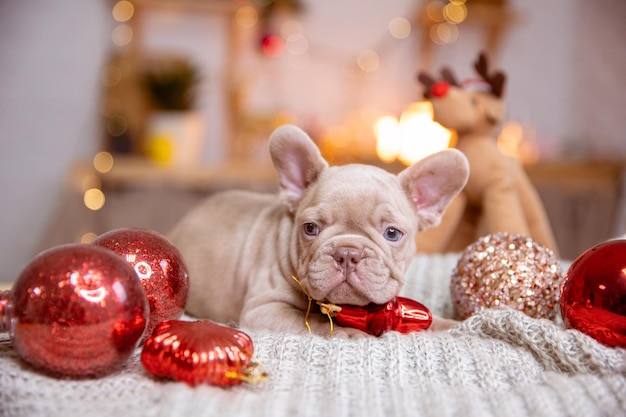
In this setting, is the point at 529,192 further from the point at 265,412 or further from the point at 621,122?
the point at 621,122

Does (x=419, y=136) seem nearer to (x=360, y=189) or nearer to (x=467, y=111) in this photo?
(x=467, y=111)

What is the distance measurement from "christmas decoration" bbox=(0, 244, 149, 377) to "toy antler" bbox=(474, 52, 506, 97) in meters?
1.23

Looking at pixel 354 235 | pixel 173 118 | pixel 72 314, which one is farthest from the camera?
pixel 173 118

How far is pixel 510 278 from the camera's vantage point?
126 centimetres

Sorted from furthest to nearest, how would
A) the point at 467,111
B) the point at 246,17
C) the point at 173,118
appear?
the point at 246,17, the point at 173,118, the point at 467,111

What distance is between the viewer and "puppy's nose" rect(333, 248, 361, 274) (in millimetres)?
1170

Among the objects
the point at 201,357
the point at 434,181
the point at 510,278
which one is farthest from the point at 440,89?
the point at 201,357

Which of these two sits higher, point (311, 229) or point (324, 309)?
point (311, 229)

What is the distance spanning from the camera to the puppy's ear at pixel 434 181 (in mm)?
1334

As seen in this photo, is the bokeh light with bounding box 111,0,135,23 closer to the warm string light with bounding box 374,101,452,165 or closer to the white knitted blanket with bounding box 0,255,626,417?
the warm string light with bounding box 374,101,452,165

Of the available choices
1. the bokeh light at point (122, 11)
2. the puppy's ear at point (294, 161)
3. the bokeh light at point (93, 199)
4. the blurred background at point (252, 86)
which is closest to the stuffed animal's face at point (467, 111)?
the puppy's ear at point (294, 161)

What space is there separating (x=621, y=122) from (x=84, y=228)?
128 inches

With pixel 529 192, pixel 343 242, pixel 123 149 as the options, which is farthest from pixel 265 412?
pixel 123 149

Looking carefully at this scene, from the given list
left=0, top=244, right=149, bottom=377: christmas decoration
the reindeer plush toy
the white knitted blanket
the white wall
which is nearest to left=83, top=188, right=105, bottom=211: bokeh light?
the white wall
